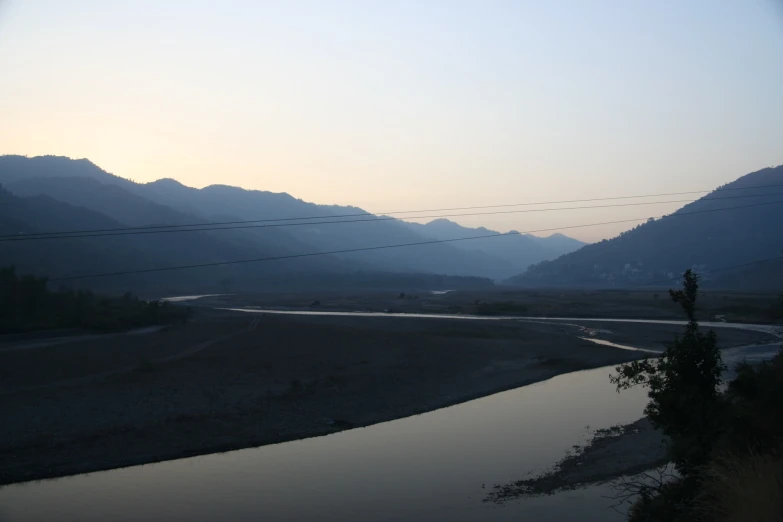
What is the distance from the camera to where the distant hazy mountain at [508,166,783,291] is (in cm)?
12925

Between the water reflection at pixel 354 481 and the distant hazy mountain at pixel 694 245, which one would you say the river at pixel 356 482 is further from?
the distant hazy mountain at pixel 694 245

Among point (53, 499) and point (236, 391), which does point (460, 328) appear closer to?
point (236, 391)

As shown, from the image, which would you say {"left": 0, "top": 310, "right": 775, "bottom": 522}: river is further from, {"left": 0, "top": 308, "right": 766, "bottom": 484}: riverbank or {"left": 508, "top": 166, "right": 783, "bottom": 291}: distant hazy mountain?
{"left": 508, "top": 166, "right": 783, "bottom": 291}: distant hazy mountain

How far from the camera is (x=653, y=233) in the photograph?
16812 centimetres

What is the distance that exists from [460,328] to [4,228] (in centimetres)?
6110

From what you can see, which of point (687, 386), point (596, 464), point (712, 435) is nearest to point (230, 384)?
point (596, 464)

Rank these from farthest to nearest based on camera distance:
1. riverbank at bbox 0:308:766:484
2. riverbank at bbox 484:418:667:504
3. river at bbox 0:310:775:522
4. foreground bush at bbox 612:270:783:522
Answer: riverbank at bbox 0:308:766:484 < riverbank at bbox 484:418:667:504 < river at bbox 0:310:775:522 < foreground bush at bbox 612:270:783:522

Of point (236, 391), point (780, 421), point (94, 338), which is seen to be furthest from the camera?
point (94, 338)

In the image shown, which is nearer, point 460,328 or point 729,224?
point 460,328

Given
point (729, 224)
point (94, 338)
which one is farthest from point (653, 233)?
Result: point (94, 338)

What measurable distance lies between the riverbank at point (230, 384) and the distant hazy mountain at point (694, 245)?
80757 millimetres

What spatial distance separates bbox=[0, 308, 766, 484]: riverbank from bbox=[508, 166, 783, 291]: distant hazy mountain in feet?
265

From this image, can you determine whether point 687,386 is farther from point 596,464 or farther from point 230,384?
point 230,384

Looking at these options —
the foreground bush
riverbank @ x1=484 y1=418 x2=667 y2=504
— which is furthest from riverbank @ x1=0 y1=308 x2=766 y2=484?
the foreground bush
